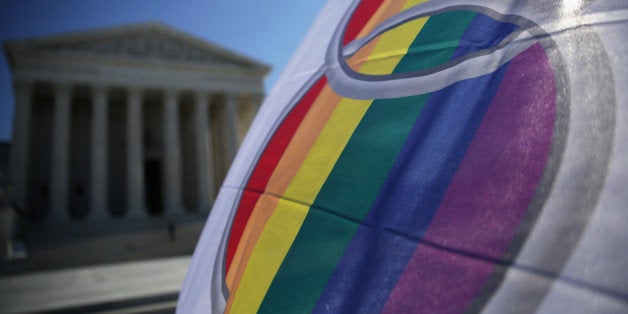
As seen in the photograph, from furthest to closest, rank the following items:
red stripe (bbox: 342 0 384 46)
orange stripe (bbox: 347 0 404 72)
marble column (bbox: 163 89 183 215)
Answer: marble column (bbox: 163 89 183 215)
red stripe (bbox: 342 0 384 46)
orange stripe (bbox: 347 0 404 72)

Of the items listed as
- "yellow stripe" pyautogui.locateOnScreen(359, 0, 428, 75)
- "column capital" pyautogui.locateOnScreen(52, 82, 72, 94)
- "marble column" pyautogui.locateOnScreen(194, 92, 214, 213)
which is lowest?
"marble column" pyautogui.locateOnScreen(194, 92, 214, 213)

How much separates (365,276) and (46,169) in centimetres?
3474

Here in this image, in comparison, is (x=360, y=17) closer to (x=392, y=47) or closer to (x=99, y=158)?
(x=392, y=47)

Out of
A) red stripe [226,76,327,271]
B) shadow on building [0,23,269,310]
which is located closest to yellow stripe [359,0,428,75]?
red stripe [226,76,327,271]

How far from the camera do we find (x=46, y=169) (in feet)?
94.4

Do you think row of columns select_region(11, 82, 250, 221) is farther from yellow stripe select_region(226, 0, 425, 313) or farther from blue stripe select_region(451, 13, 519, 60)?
blue stripe select_region(451, 13, 519, 60)

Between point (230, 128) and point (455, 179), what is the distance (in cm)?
3190

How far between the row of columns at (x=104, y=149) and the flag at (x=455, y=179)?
1144 inches

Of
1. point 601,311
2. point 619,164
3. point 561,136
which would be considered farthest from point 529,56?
point 601,311

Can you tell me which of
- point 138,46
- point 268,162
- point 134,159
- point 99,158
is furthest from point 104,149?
point 268,162

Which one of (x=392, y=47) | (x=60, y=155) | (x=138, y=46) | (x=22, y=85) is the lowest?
(x=60, y=155)

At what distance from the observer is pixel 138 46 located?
30.0m

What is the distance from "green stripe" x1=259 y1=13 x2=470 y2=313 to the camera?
1116 millimetres

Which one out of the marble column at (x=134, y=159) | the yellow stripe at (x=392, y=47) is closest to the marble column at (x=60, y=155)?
the marble column at (x=134, y=159)
